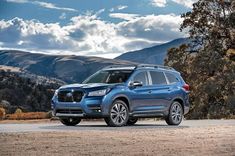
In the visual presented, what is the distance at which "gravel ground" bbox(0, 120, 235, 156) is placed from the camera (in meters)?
12.1

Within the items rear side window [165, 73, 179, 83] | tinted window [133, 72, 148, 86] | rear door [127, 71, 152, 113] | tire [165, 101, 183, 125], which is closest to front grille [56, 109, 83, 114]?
rear door [127, 71, 152, 113]

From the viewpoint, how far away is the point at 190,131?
17.5m

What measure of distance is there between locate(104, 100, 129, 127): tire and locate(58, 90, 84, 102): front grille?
1.04 m

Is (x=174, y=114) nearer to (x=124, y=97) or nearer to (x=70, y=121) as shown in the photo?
(x=124, y=97)

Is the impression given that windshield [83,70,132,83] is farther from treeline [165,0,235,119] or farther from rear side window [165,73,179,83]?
treeline [165,0,235,119]

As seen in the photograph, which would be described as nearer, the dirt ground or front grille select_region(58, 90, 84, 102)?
the dirt ground

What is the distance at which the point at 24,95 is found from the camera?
6486 inches

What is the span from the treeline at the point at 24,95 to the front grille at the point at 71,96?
118417mm

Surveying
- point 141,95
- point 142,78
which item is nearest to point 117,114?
point 141,95

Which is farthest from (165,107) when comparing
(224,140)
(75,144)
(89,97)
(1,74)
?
(1,74)

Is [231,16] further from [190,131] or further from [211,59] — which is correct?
[190,131]

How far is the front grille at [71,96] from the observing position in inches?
746

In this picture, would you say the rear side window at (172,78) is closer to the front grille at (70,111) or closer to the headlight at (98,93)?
the headlight at (98,93)

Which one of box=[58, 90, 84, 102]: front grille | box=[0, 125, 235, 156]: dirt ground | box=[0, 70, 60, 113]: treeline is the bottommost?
box=[0, 70, 60, 113]: treeline
